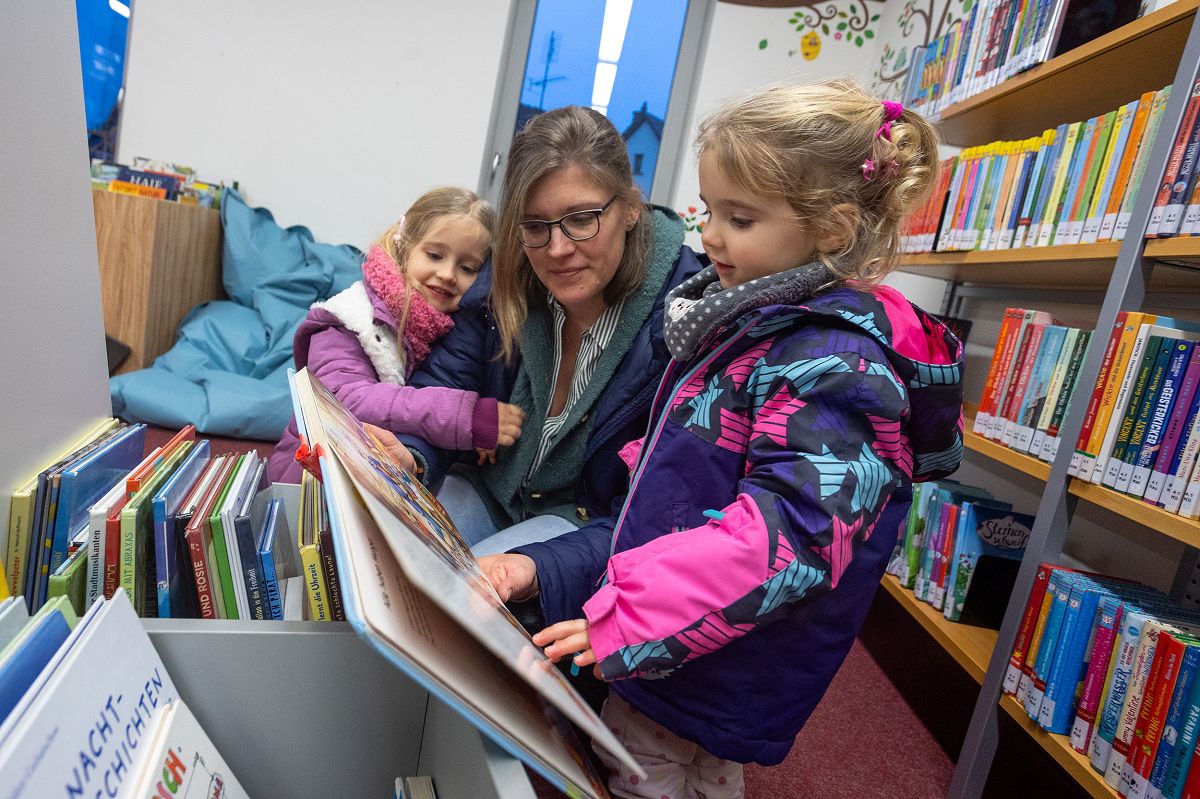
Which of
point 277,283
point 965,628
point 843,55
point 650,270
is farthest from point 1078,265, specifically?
point 277,283

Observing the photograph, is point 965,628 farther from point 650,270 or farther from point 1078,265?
point 650,270

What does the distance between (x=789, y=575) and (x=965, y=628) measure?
4.17 ft

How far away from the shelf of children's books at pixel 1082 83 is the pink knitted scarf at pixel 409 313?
1408 millimetres

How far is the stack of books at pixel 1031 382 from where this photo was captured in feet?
4.90

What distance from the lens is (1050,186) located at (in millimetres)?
1649

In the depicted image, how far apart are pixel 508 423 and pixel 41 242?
737 mm

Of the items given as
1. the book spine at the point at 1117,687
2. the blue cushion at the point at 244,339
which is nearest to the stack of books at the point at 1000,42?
the book spine at the point at 1117,687

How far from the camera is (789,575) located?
703 mm

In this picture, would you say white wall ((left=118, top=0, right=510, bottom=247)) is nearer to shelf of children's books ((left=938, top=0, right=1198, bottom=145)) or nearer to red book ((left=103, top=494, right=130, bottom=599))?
shelf of children's books ((left=938, top=0, right=1198, bottom=145))

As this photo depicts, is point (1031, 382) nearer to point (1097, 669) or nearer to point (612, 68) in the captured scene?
point (1097, 669)

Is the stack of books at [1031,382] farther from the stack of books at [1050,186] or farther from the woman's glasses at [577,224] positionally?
the woman's glasses at [577,224]

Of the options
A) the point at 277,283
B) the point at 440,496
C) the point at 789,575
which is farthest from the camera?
the point at 277,283

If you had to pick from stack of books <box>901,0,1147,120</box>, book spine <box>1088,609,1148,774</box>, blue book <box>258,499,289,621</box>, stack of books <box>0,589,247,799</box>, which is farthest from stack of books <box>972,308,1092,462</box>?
stack of books <box>0,589,247,799</box>

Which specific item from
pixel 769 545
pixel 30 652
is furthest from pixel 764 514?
pixel 30 652
